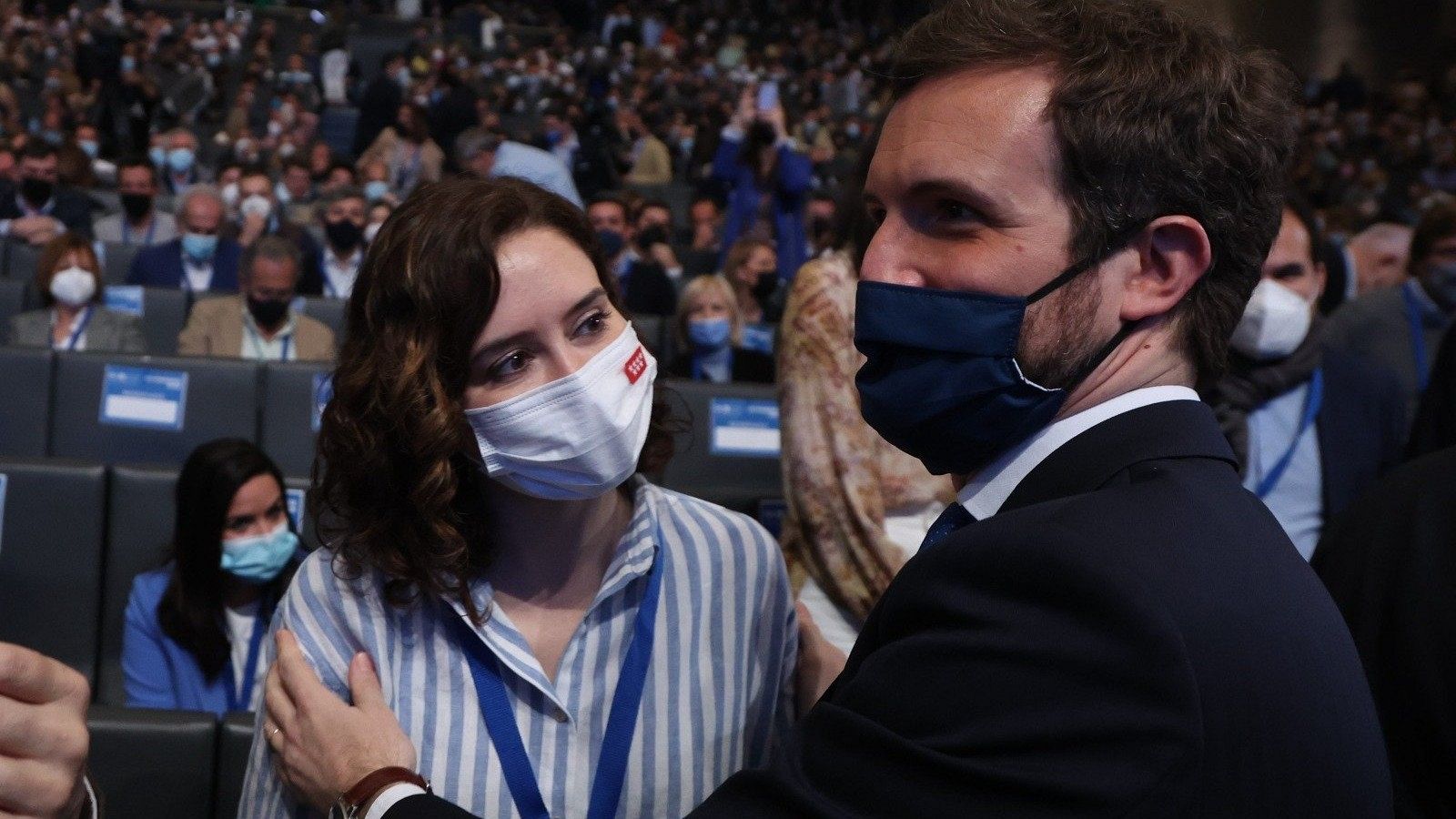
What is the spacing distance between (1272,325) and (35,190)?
8.04 metres

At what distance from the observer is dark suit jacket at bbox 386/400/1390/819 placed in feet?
2.83

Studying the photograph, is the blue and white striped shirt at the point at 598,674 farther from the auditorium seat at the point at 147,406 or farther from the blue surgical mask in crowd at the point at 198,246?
the blue surgical mask in crowd at the point at 198,246

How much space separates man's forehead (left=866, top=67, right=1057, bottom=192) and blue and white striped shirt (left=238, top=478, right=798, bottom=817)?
659 millimetres

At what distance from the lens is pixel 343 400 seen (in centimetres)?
158

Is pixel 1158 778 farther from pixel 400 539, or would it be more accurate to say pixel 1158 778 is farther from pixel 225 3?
pixel 225 3

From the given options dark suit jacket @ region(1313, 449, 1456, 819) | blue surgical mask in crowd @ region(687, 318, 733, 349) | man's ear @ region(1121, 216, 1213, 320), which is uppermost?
man's ear @ region(1121, 216, 1213, 320)

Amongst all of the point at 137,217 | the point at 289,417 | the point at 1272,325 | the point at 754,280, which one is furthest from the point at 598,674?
the point at 137,217

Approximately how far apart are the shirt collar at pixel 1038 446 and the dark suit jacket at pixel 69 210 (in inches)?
329

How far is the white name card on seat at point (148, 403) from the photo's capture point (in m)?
4.83

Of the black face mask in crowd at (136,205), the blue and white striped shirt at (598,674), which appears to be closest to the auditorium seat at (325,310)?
the black face mask in crowd at (136,205)

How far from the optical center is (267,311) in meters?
5.73

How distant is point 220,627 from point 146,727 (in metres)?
0.84

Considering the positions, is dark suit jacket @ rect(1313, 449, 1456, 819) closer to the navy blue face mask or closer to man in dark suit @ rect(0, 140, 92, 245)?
the navy blue face mask

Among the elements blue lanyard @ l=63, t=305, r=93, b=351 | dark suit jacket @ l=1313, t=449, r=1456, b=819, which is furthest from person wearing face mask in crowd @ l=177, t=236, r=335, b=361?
dark suit jacket @ l=1313, t=449, r=1456, b=819
